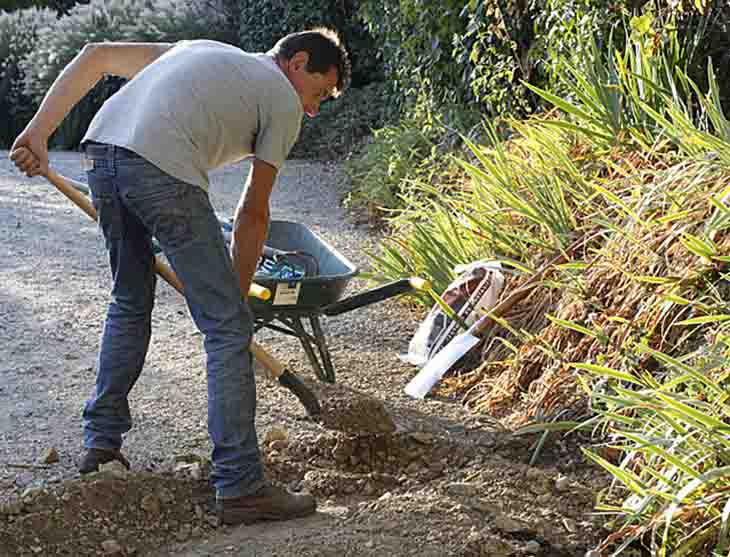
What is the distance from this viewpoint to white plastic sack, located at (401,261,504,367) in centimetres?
537

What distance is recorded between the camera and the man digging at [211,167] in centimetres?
359

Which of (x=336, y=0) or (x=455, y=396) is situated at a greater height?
(x=336, y=0)

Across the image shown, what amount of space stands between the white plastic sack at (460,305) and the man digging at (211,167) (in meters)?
1.77

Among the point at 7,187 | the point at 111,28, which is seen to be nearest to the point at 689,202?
the point at 7,187

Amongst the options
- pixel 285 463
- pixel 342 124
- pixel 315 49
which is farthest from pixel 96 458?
pixel 342 124

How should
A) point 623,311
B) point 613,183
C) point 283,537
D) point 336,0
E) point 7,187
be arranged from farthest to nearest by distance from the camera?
point 336,0 < point 7,187 < point 613,183 < point 623,311 < point 283,537

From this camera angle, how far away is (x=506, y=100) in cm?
762

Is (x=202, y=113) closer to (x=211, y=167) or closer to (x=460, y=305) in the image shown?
(x=211, y=167)

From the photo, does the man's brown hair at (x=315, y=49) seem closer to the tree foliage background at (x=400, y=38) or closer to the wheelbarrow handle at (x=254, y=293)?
the wheelbarrow handle at (x=254, y=293)

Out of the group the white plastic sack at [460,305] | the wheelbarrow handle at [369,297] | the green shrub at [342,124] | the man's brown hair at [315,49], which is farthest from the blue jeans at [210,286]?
the green shrub at [342,124]

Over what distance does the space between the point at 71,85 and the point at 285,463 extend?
160 cm

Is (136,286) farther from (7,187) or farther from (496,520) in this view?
(7,187)

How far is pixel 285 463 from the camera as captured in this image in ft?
13.9

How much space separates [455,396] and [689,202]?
1.38 meters
